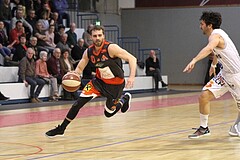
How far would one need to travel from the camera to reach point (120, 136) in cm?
1009

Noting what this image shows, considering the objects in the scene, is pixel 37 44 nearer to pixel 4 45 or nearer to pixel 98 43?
pixel 4 45

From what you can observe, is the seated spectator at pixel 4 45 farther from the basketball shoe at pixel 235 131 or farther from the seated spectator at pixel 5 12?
the basketball shoe at pixel 235 131

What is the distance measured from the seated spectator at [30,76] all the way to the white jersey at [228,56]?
29.6 ft

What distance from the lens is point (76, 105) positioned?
9.48 m

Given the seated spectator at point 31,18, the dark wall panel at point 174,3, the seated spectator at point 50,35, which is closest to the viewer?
the seated spectator at point 50,35

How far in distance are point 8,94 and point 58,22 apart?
5778 millimetres

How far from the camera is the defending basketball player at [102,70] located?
366 inches

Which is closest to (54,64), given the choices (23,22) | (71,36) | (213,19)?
(23,22)

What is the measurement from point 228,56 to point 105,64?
1822 mm

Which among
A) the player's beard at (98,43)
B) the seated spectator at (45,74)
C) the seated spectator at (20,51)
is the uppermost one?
the player's beard at (98,43)

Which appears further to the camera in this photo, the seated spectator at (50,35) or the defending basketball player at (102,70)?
the seated spectator at (50,35)

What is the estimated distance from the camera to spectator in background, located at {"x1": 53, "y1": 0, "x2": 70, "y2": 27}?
22531 mm

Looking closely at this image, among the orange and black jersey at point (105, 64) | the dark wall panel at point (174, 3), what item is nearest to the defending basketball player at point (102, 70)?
the orange and black jersey at point (105, 64)

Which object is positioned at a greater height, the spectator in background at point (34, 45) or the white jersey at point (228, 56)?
the white jersey at point (228, 56)
